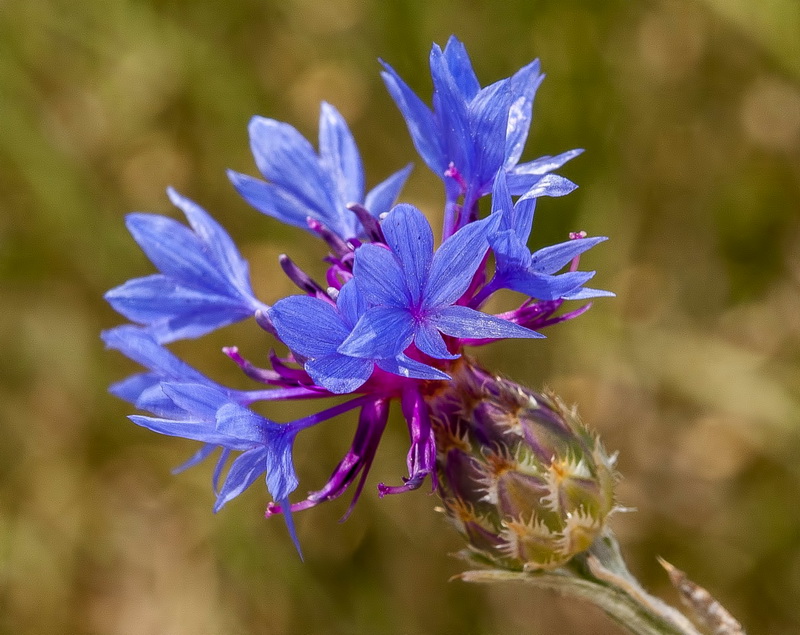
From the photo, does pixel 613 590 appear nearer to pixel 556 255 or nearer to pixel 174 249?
pixel 556 255

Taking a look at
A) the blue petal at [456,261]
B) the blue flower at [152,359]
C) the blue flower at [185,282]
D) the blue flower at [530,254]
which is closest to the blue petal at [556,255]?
the blue flower at [530,254]

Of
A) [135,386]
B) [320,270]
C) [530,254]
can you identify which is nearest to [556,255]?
[530,254]

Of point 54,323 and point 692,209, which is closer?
point 692,209

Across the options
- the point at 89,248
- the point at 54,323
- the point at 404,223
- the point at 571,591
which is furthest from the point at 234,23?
the point at 571,591

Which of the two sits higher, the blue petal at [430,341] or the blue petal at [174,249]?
the blue petal at [174,249]

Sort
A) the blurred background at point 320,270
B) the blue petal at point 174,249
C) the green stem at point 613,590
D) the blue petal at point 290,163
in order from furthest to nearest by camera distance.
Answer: the blurred background at point 320,270 < the blue petal at point 290,163 < the blue petal at point 174,249 < the green stem at point 613,590

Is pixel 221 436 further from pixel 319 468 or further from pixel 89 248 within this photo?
pixel 89 248

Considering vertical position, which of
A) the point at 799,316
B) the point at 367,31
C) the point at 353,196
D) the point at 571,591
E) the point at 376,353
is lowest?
the point at 571,591

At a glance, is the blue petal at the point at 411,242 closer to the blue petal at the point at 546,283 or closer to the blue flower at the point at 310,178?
the blue petal at the point at 546,283
